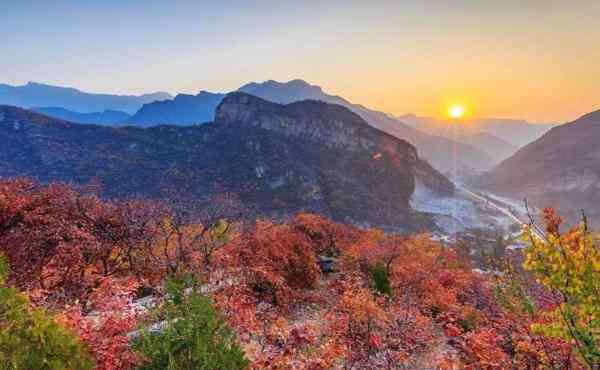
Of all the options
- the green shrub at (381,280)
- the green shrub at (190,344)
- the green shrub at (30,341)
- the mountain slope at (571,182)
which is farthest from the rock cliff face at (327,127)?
the green shrub at (30,341)

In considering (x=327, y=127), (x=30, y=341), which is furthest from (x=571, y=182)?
(x=30, y=341)

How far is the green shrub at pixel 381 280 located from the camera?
25.7 m

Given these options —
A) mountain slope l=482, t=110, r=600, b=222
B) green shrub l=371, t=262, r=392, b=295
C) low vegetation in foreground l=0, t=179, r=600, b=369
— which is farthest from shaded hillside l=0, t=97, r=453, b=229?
green shrub l=371, t=262, r=392, b=295

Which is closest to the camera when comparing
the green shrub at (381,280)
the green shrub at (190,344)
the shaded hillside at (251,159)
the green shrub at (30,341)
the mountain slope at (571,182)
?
the green shrub at (30,341)

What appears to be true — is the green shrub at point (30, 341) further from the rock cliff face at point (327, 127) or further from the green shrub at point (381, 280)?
the rock cliff face at point (327, 127)

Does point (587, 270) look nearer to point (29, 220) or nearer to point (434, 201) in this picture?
point (29, 220)

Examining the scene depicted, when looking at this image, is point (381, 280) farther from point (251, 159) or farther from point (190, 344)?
point (251, 159)

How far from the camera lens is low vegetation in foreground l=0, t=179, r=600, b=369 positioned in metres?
8.07

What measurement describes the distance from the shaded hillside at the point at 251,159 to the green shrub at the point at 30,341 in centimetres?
8576

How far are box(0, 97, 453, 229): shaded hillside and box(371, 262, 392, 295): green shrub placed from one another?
72491mm

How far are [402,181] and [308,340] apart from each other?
5150 inches

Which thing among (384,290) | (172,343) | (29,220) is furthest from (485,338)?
(29,220)

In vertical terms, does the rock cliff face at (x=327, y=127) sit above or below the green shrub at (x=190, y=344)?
above

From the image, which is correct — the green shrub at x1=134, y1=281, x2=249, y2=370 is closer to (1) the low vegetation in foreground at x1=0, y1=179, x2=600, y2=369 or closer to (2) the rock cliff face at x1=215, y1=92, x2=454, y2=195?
(1) the low vegetation in foreground at x1=0, y1=179, x2=600, y2=369
